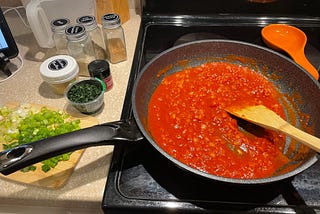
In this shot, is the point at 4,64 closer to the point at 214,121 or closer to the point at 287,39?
the point at 214,121

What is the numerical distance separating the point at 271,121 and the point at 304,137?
0.36 feet

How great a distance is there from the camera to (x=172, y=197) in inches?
28.3

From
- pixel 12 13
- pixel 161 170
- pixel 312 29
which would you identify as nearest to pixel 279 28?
pixel 312 29

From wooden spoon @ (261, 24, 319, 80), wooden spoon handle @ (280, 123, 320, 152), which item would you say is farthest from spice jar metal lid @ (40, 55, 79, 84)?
wooden spoon @ (261, 24, 319, 80)

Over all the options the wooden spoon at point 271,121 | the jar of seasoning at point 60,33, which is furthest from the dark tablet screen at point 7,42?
the wooden spoon at point 271,121

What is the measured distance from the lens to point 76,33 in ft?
3.20

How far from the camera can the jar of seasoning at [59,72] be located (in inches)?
36.9

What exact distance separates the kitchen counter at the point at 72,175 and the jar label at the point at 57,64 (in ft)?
0.37

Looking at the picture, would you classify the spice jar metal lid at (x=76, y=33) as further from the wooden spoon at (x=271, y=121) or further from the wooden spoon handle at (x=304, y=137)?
the wooden spoon handle at (x=304, y=137)

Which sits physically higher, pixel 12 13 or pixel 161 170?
pixel 12 13

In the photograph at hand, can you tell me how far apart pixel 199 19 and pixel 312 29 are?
51 centimetres

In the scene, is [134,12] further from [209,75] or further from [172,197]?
[172,197]

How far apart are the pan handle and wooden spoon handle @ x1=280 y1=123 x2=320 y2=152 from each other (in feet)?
1.29

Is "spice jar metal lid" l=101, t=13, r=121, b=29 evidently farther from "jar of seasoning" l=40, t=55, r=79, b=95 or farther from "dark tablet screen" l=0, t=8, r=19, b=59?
"dark tablet screen" l=0, t=8, r=19, b=59
